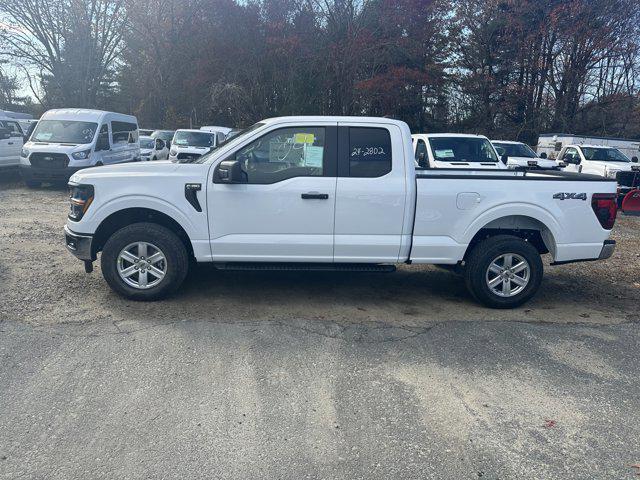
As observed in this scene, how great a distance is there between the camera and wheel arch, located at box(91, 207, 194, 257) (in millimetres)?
5539

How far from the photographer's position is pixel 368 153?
18.0 feet

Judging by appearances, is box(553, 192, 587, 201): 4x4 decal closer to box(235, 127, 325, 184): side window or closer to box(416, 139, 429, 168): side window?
box(235, 127, 325, 184): side window

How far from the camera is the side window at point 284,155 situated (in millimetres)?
5395

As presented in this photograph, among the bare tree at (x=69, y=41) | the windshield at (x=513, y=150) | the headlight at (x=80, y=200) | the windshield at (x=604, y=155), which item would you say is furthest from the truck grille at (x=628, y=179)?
the bare tree at (x=69, y=41)

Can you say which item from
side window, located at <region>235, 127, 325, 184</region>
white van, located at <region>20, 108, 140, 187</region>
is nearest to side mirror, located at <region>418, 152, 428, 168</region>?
side window, located at <region>235, 127, 325, 184</region>

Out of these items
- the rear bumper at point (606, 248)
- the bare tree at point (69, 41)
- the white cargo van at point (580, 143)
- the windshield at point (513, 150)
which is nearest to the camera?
the rear bumper at point (606, 248)

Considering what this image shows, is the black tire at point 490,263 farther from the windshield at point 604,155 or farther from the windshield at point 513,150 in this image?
the windshield at point 604,155

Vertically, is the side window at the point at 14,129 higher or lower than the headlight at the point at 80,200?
higher

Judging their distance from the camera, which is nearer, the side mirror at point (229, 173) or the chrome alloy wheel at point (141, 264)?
the side mirror at point (229, 173)

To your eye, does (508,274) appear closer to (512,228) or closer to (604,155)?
(512,228)

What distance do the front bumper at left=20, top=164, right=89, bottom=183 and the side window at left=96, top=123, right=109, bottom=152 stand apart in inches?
45.1

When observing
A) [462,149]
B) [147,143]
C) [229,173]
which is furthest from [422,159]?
[147,143]

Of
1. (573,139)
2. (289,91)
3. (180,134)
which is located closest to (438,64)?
(289,91)

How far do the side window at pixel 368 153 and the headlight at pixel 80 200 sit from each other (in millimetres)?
2728
